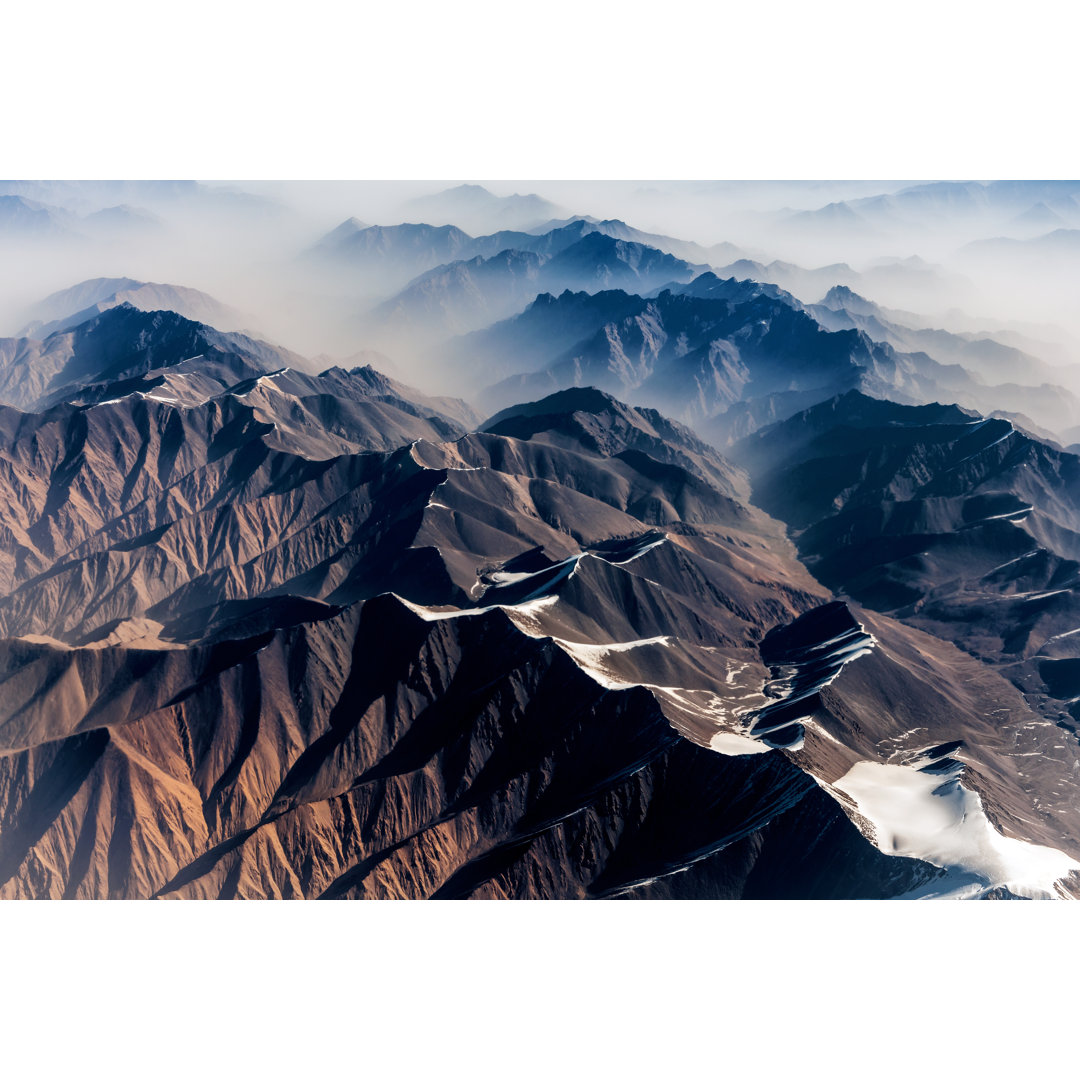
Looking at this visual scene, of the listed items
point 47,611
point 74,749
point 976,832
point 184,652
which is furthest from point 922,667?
point 47,611

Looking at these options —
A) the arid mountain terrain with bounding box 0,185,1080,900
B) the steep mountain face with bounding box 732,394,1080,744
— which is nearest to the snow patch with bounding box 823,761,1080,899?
the arid mountain terrain with bounding box 0,185,1080,900

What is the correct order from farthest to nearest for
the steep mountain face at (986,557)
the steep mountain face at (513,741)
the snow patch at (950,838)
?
the steep mountain face at (986,557)
the steep mountain face at (513,741)
the snow patch at (950,838)

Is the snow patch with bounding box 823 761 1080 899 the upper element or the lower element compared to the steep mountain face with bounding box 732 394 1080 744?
upper

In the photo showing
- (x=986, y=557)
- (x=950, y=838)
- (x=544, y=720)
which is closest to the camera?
(x=950, y=838)

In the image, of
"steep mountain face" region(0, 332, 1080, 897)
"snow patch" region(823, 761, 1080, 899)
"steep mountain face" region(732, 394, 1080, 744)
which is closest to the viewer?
"snow patch" region(823, 761, 1080, 899)

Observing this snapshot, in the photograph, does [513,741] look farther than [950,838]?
Yes

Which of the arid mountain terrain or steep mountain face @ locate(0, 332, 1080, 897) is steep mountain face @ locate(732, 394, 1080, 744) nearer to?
the arid mountain terrain

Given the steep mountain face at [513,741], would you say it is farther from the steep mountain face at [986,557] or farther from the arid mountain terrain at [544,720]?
the steep mountain face at [986,557]

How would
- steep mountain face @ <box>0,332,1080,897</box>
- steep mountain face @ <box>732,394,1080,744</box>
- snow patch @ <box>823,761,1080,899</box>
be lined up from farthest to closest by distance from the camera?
steep mountain face @ <box>732,394,1080,744</box>
steep mountain face @ <box>0,332,1080,897</box>
snow patch @ <box>823,761,1080,899</box>

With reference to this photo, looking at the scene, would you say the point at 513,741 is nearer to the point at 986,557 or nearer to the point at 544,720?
the point at 544,720

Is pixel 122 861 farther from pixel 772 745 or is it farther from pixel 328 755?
pixel 772 745

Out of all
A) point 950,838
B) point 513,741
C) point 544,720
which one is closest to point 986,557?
point 544,720

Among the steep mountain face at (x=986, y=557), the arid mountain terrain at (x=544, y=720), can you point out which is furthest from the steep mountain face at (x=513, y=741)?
the steep mountain face at (x=986, y=557)
